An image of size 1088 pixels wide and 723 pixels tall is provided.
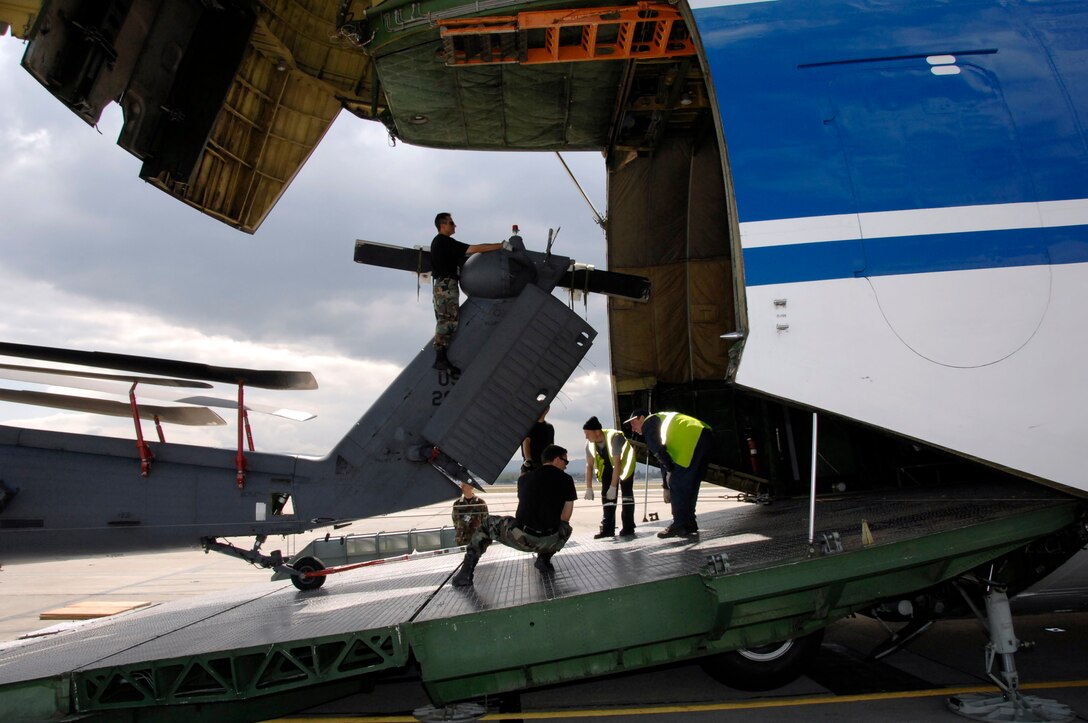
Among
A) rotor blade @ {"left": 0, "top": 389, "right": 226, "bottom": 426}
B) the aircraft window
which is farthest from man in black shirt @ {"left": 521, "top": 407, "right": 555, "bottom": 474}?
rotor blade @ {"left": 0, "top": 389, "right": 226, "bottom": 426}

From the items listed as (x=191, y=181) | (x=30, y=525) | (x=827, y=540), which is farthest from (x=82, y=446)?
(x=827, y=540)

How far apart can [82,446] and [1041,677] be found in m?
7.09

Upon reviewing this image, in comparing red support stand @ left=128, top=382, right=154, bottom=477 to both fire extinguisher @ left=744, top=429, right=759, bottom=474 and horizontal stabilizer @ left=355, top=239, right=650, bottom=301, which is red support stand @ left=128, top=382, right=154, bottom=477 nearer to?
horizontal stabilizer @ left=355, top=239, right=650, bottom=301

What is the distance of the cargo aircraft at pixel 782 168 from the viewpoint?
4.28m

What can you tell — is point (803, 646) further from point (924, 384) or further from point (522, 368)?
point (522, 368)

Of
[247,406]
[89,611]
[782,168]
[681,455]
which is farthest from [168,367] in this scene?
[89,611]

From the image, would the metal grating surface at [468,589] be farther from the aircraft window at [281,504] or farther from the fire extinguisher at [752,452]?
the fire extinguisher at [752,452]

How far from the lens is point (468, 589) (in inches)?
181

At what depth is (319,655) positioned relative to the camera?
12.7ft

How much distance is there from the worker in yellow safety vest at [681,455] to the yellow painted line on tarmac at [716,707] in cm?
157

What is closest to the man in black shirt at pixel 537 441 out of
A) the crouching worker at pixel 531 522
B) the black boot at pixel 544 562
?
the black boot at pixel 544 562

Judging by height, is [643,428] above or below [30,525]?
above

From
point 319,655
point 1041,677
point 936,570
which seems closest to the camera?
point 319,655

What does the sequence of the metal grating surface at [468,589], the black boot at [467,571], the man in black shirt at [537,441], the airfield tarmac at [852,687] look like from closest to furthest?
1. the metal grating surface at [468,589]
2. the airfield tarmac at [852,687]
3. the black boot at [467,571]
4. the man in black shirt at [537,441]
